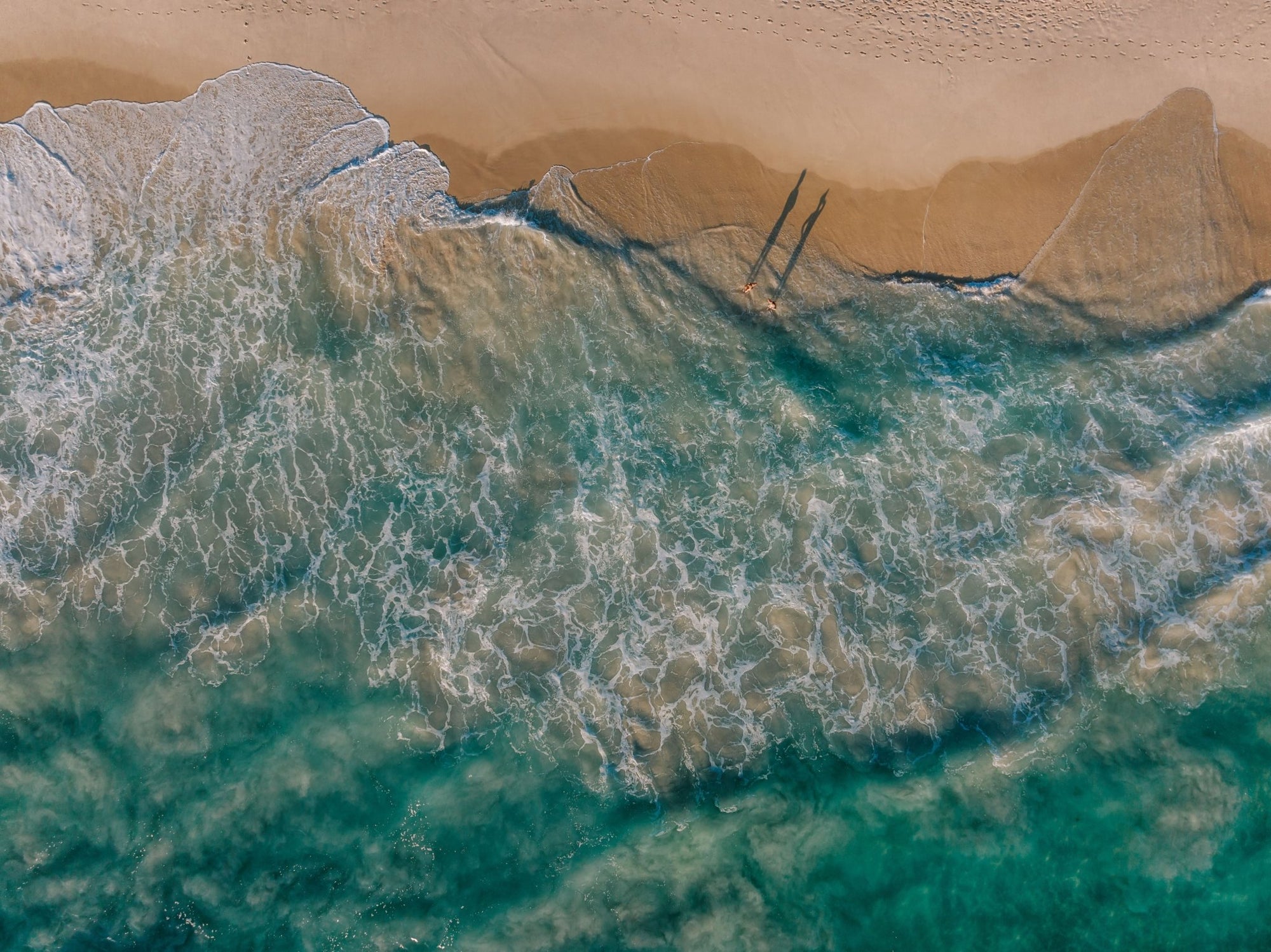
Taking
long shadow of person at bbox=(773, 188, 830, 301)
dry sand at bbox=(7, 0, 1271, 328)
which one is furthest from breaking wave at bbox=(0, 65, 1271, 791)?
long shadow of person at bbox=(773, 188, 830, 301)

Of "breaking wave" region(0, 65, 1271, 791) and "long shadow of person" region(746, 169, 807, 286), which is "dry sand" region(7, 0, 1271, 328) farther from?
"breaking wave" region(0, 65, 1271, 791)

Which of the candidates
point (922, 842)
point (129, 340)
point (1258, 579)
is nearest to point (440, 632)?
point (129, 340)

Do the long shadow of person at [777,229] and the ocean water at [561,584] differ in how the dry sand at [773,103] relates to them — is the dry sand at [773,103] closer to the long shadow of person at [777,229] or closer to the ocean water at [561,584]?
the long shadow of person at [777,229]

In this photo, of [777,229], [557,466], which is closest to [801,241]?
[777,229]

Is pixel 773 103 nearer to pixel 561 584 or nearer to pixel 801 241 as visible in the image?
pixel 801 241

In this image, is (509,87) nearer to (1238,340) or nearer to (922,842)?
(1238,340)
